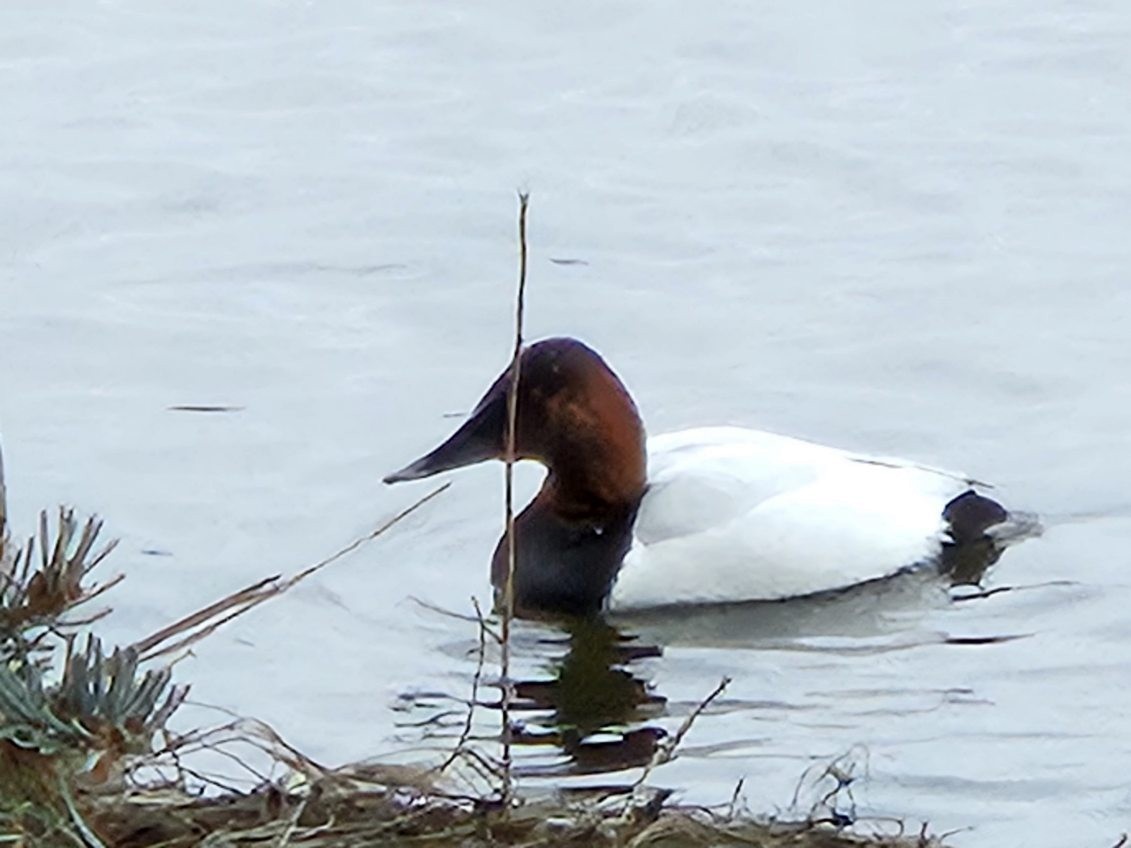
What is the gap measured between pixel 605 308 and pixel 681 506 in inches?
78.6

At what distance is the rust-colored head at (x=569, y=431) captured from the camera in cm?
771

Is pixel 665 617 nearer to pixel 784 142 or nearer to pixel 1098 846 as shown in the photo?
pixel 1098 846

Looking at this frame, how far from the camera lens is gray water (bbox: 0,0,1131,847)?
22.2 feet

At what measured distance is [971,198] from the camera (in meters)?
10.6

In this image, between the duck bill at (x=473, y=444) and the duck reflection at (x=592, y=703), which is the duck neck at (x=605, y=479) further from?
the duck reflection at (x=592, y=703)

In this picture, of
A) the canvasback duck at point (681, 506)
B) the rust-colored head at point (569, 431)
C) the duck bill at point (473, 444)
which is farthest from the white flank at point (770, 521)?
the duck bill at point (473, 444)

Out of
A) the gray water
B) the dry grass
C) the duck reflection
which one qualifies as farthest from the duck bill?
the dry grass

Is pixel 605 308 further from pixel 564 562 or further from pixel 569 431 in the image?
pixel 564 562

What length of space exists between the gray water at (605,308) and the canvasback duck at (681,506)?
0.46 ft

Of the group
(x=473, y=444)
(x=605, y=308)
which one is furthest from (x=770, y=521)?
(x=605, y=308)

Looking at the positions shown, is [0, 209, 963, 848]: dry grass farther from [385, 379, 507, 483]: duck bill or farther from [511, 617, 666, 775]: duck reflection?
[385, 379, 507, 483]: duck bill

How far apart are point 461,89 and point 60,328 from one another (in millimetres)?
3113

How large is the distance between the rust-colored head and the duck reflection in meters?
0.46

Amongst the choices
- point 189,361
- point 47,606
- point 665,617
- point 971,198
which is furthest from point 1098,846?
point 971,198
